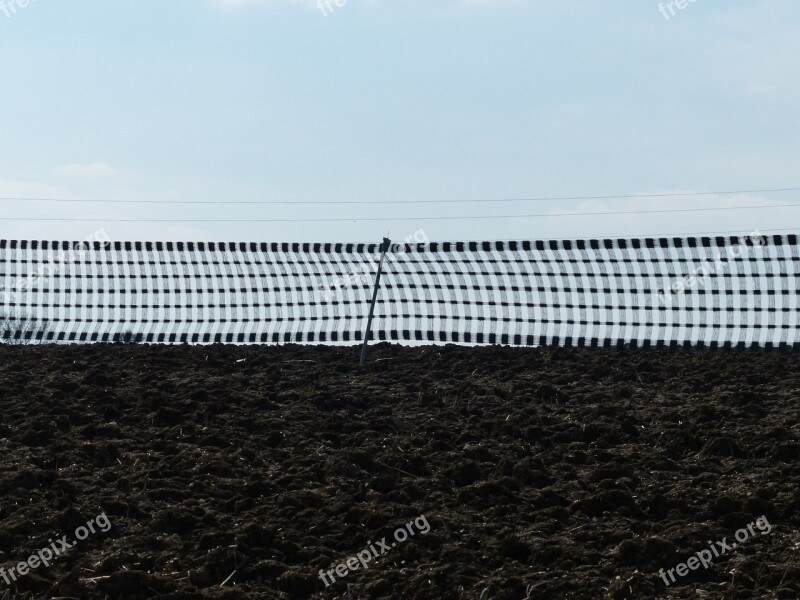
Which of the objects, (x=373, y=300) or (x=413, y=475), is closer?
(x=413, y=475)

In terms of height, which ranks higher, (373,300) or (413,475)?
(373,300)

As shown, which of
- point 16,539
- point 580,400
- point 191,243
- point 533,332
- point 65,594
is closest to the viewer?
point 65,594

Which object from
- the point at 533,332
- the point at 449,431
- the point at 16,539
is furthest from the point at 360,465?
the point at 533,332

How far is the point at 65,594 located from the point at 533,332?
8398 mm

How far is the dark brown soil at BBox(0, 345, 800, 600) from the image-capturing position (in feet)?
21.7

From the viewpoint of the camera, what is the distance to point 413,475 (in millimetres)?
8461

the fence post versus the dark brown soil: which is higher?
the fence post

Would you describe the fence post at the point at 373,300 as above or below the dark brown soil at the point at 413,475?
above

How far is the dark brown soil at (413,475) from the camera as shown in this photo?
6617mm

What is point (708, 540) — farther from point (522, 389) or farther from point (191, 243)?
point (191, 243)

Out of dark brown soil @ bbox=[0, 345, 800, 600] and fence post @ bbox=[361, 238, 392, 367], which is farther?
fence post @ bbox=[361, 238, 392, 367]

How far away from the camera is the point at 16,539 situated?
294 inches

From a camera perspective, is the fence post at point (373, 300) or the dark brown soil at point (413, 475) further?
the fence post at point (373, 300)

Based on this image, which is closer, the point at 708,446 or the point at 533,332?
the point at 708,446
